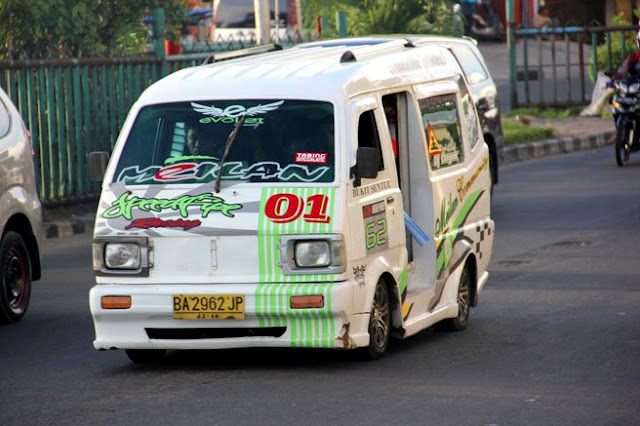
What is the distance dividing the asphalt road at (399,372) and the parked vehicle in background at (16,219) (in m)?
0.23

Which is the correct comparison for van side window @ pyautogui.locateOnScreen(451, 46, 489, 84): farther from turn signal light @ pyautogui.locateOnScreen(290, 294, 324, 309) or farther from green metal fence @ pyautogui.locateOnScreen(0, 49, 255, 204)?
turn signal light @ pyautogui.locateOnScreen(290, 294, 324, 309)

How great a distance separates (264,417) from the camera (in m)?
6.93

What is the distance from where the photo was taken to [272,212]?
26.2 feet

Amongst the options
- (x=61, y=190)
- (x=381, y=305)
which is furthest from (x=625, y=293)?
(x=61, y=190)

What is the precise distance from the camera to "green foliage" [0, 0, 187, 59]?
724 inches

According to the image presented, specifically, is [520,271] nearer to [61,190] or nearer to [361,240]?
[361,240]

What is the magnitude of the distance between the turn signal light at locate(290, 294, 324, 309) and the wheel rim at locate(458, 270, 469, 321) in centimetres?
203

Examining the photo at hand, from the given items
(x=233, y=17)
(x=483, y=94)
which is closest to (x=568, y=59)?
(x=233, y=17)

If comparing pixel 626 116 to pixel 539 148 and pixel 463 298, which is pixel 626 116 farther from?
pixel 463 298

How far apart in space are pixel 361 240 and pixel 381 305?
0.54 meters

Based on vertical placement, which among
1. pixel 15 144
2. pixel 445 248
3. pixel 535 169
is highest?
pixel 15 144

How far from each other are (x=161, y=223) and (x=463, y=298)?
2.56 metres

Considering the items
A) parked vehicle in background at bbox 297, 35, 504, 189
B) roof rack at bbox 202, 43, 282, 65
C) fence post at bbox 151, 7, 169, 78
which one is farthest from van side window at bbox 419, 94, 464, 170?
fence post at bbox 151, 7, 169, 78

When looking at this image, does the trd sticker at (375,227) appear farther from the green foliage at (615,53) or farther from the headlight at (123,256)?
the green foliage at (615,53)
